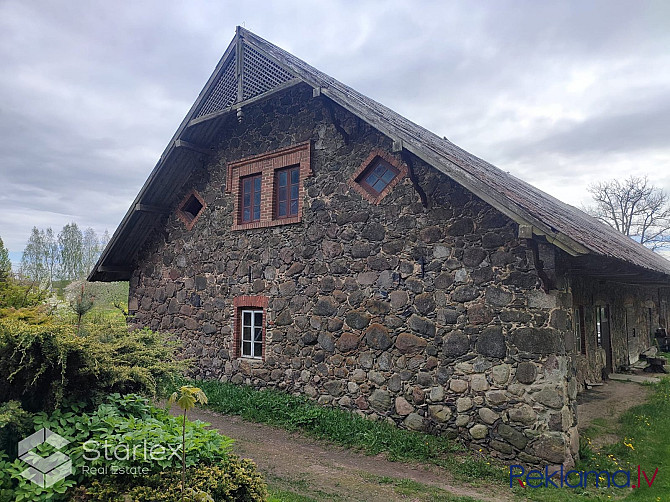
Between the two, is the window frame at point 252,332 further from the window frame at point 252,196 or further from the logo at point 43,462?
the logo at point 43,462

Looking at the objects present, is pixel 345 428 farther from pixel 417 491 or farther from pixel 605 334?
pixel 605 334

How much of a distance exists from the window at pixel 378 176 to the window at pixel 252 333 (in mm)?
3589

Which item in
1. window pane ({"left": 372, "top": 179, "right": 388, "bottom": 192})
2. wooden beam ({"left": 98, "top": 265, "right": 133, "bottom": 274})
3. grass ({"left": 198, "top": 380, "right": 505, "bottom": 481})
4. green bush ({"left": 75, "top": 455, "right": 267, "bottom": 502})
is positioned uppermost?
window pane ({"left": 372, "top": 179, "right": 388, "bottom": 192})

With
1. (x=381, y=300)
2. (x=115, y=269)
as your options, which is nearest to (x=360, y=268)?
(x=381, y=300)

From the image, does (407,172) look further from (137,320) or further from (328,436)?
(137,320)

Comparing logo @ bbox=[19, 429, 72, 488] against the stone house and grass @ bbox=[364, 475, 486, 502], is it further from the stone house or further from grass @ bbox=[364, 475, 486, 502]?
the stone house

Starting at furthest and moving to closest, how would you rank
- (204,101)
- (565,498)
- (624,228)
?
(624,228)
(204,101)
(565,498)

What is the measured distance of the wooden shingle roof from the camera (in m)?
6.51

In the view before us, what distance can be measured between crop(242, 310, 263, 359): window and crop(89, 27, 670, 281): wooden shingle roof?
3.83 meters

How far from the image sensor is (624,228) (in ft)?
110

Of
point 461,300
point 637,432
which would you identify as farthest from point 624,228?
point 461,300

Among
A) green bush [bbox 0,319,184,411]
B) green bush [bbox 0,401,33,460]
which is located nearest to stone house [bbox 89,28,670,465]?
green bush [bbox 0,319,184,411]

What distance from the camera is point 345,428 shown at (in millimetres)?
7754

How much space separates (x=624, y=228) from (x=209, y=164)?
3206 cm
